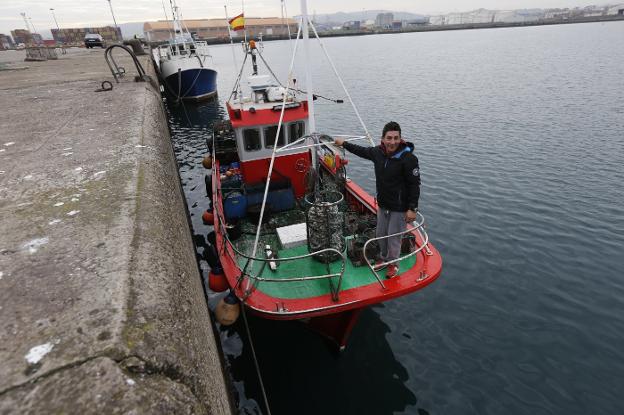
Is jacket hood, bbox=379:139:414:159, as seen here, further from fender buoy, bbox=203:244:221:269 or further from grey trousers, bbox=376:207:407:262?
fender buoy, bbox=203:244:221:269

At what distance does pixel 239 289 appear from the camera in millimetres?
5578

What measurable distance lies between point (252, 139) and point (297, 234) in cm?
277

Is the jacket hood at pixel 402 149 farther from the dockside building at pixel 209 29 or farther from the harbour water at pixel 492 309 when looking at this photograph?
the dockside building at pixel 209 29

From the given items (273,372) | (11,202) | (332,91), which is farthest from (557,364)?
(332,91)

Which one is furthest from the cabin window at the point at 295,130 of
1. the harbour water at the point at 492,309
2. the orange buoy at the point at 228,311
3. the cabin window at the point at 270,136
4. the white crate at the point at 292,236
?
the orange buoy at the point at 228,311

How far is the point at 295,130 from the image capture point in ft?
27.4

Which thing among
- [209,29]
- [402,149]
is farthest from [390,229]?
[209,29]

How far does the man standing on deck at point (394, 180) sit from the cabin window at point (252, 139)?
3.21 m

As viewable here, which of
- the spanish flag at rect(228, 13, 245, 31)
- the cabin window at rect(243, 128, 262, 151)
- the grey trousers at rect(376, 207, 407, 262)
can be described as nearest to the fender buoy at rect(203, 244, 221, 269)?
the cabin window at rect(243, 128, 262, 151)

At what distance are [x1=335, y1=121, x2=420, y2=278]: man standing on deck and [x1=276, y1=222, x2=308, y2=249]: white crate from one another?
190cm

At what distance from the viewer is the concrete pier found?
1.80m

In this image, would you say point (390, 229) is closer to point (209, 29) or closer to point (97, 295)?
point (97, 295)

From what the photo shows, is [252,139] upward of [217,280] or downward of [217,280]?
upward

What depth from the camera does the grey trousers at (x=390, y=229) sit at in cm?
532
